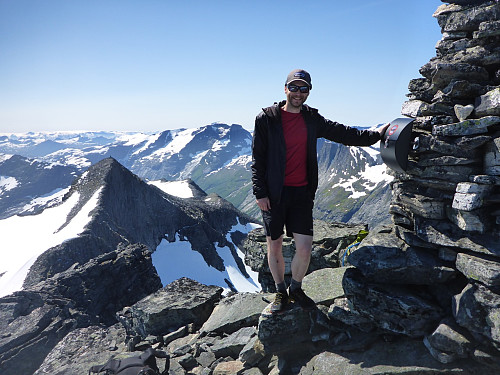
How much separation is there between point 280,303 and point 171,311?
26.3ft

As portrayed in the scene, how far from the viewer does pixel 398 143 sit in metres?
7.53

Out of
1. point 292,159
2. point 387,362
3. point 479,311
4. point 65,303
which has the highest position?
point 292,159

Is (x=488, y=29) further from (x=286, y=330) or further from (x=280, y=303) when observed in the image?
(x=286, y=330)

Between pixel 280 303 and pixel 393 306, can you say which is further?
pixel 280 303

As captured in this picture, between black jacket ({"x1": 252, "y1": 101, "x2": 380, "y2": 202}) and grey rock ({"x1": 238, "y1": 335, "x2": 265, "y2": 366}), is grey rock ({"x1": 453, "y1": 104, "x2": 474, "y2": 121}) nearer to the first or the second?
black jacket ({"x1": 252, "y1": 101, "x2": 380, "y2": 202})

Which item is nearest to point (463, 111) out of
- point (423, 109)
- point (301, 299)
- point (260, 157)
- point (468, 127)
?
point (468, 127)

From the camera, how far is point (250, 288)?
393 feet

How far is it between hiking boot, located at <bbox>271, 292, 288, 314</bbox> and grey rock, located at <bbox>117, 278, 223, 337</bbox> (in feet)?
23.0

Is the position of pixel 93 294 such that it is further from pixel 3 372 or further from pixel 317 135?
pixel 317 135

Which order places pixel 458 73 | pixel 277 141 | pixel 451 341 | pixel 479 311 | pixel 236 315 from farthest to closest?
pixel 236 315, pixel 277 141, pixel 458 73, pixel 451 341, pixel 479 311

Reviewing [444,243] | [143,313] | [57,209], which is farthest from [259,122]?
[57,209]

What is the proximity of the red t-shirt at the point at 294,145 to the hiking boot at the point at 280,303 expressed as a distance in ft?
11.0

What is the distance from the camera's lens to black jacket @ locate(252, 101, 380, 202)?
26.8 ft

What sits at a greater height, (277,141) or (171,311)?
(277,141)
